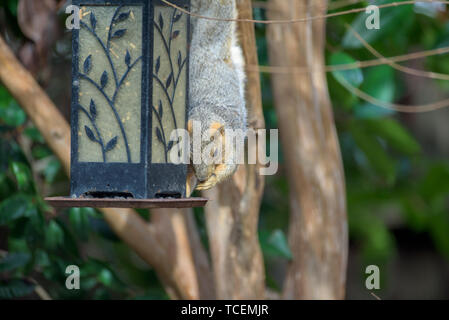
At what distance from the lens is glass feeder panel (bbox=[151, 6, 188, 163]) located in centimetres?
126

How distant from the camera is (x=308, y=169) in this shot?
2.11 meters

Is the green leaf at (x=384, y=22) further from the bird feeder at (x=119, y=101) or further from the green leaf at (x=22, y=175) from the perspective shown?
the green leaf at (x=22, y=175)

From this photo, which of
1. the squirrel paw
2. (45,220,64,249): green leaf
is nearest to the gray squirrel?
the squirrel paw

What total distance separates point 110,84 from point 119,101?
0.13ft

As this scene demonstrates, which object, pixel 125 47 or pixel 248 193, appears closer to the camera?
pixel 125 47

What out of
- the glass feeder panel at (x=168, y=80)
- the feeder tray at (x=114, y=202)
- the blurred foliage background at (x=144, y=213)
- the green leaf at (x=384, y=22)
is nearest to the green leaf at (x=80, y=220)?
the blurred foliage background at (x=144, y=213)

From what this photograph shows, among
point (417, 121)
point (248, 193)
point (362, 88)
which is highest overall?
point (417, 121)

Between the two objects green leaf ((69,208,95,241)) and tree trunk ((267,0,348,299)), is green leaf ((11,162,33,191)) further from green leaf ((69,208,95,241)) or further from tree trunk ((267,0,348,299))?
tree trunk ((267,0,348,299))

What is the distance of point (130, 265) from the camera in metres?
2.93

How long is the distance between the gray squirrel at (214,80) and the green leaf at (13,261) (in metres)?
0.78

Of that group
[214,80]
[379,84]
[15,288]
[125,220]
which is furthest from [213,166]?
[379,84]

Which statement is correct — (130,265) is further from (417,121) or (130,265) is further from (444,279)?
(444,279)
